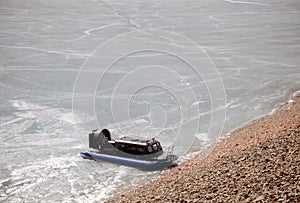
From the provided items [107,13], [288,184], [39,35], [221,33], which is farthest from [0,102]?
[107,13]

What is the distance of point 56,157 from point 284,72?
1278cm

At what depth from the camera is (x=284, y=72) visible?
19.5 m

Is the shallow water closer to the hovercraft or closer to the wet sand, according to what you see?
the hovercraft

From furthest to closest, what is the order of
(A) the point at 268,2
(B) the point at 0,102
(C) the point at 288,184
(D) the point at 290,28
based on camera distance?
(A) the point at 268,2, (D) the point at 290,28, (B) the point at 0,102, (C) the point at 288,184

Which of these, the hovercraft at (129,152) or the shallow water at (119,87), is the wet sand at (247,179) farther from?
the shallow water at (119,87)

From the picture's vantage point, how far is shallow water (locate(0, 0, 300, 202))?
10430mm

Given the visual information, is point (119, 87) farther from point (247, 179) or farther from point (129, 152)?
point (247, 179)

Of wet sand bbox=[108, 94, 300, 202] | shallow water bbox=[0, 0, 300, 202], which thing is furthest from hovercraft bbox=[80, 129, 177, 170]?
wet sand bbox=[108, 94, 300, 202]

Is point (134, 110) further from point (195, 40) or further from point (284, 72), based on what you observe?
point (195, 40)

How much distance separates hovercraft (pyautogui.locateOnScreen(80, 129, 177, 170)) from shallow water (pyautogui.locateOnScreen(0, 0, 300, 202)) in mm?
243

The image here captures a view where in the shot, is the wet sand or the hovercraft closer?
the wet sand

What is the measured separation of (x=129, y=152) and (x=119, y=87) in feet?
21.4

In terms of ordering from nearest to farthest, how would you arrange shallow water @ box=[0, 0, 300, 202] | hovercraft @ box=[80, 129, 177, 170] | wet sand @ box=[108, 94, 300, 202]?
1. wet sand @ box=[108, 94, 300, 202]
2. hovercraft @ box=[80, 129, 177, 170]
3. shallow water @ box=[0, 0, 300, 202]

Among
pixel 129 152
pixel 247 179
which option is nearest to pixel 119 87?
pixel 129 152
